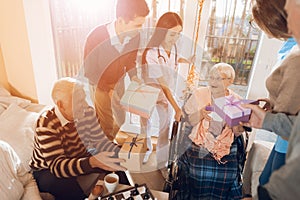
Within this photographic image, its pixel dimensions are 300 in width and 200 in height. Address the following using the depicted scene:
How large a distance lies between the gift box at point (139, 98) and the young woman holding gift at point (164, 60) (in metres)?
0.04

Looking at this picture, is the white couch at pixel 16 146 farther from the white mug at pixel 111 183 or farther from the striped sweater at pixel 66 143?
the white mug at pixel 111 183

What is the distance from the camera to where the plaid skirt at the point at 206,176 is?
53.4 inches

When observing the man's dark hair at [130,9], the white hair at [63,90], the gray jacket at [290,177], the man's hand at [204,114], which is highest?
the man's dark hair at [130,9]

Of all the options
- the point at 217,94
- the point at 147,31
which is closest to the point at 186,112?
the point at 217,94

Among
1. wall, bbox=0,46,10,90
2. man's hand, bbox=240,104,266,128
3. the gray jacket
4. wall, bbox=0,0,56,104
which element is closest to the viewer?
the gray jacket

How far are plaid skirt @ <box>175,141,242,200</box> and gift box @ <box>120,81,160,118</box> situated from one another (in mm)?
368

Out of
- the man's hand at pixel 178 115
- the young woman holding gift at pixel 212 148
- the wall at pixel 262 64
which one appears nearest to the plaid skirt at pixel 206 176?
the young woman holding gift at pixel 212 148

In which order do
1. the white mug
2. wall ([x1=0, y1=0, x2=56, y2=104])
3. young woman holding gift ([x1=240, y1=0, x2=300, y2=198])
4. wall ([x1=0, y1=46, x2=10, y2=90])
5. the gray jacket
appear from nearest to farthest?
the gray jacket, young woman holding gift ([x1=240, y1=0, x2=300, y2=198]), the white mug, wall ([x1=0, y1=0, x2=56, y2=104]), wall ([x1=0, y1=46, x2=10, y2=90])

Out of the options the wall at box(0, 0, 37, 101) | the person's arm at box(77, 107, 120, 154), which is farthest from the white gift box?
the wall at box(0, 0, 37, 101)

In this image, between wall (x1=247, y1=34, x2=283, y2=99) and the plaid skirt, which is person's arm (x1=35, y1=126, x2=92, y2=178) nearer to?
the plaid skirt

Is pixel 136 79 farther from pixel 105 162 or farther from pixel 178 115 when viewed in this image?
pixel 105 162

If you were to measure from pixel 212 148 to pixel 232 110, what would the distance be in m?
0.42

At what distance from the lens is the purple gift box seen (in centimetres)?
95

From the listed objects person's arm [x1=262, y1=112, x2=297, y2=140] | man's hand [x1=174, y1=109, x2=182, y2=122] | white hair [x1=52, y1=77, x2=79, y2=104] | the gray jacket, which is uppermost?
the gray jacket
